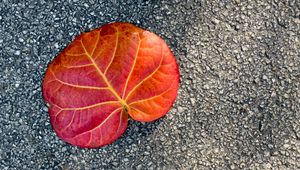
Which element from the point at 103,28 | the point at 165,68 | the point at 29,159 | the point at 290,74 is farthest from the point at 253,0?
the point at 29,159

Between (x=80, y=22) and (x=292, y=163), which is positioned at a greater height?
(x=80, y=22)

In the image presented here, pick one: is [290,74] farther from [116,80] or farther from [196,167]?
[116,80]

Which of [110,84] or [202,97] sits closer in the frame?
[110,84]

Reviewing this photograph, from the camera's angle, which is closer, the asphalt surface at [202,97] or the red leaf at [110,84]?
the red leaf at [110,84]

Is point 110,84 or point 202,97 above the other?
point 110,84
